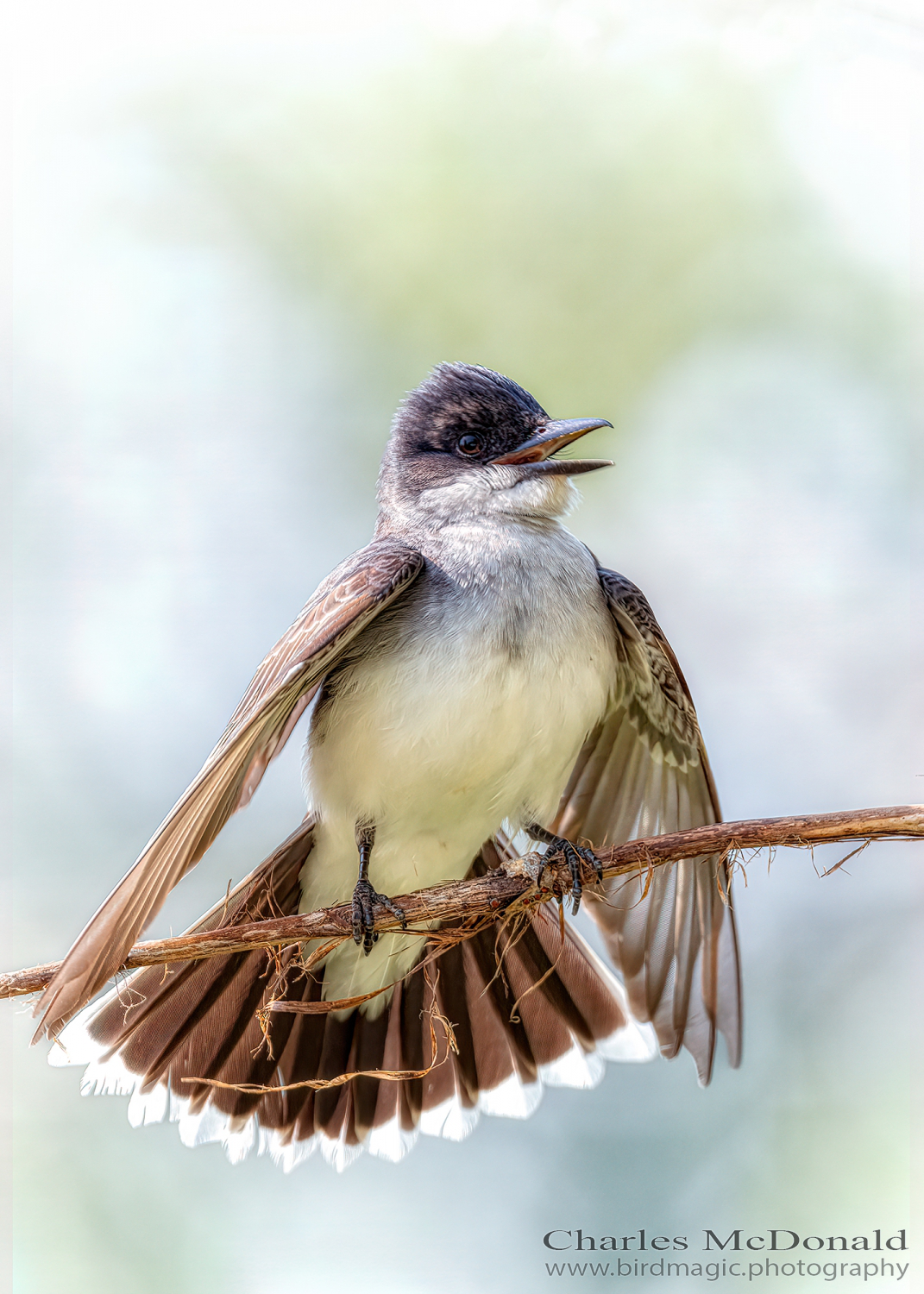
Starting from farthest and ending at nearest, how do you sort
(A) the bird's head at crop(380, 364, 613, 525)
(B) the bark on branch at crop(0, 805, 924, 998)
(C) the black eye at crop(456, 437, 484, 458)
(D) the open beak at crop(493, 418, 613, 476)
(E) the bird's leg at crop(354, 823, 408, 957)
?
(C) the black eye at crop(456, 437, 484, 458)
(A) the bird's head at crop(380, 364, 613, 525)
(D) the open beak at crop(493, 418, 613, 476)
(E) the bird's leg at crop(354, 823, 408, 957)
(B) the bark on branch at crop(0, 805, 924, 998)

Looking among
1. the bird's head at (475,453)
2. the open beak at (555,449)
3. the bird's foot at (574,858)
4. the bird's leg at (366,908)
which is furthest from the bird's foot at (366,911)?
the open beak at (555,449)

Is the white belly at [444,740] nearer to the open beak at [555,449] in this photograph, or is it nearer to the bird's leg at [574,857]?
the bird's leg at [574,857]

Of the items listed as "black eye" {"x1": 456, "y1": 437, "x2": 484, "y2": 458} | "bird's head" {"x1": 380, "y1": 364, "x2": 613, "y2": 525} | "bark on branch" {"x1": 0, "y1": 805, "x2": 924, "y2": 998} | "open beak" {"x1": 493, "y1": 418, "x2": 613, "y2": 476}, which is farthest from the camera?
"black eye" {"x1": 456, "y1": 437, "x2": 484, "y2": 458}

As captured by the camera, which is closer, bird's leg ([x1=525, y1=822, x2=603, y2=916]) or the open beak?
bird's leg ([x1=525, y1=822, x2=603, y2=916])

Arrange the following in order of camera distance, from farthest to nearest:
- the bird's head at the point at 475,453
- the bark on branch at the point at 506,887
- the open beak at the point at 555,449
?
1. the bird's head at the point at 475,453
2. the open beak at the point at 555,449
3. the bark on branch at the point at 506,887

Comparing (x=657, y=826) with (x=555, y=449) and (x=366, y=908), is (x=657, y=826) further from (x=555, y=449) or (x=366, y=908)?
(x=555, y=449)

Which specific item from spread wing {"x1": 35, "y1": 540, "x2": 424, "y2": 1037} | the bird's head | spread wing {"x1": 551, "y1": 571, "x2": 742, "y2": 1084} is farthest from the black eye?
spread wing {"x1": 551, "y1": 571, "x2": 742, "y2": 1084}

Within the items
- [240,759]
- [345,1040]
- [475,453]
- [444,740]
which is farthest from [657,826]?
[240,759]

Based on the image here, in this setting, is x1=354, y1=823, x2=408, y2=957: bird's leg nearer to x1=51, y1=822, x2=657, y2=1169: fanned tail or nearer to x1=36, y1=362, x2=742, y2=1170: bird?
x1=36, y1=362, x2=742, y2=1170: bird
